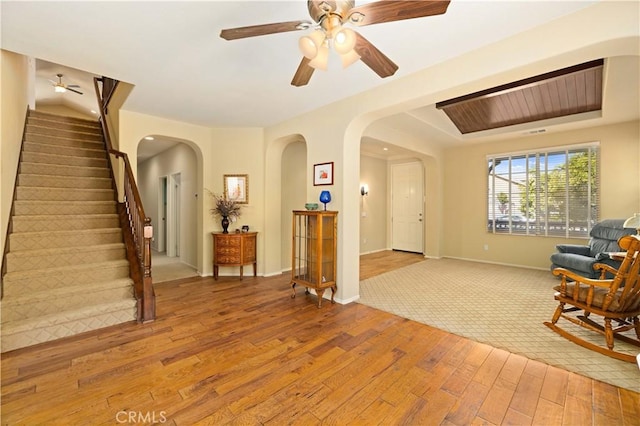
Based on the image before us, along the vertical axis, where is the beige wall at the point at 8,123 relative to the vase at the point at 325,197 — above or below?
above

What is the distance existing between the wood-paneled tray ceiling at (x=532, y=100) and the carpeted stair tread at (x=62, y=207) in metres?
5.34

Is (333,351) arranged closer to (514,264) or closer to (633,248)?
(633,248)

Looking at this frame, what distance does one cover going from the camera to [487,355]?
91.8 inches

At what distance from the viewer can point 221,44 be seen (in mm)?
2395

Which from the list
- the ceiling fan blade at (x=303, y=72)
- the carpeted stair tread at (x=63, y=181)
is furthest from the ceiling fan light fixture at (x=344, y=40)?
the carpeted stair tread at (x=63, y=181)

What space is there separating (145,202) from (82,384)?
24.8 ft

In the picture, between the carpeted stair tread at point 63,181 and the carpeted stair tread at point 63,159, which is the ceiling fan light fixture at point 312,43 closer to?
the carpeted stair tread at point 63,181

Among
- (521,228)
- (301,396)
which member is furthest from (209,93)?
(521,228)

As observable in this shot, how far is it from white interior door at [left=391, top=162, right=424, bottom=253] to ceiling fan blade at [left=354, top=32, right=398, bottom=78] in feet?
18.0

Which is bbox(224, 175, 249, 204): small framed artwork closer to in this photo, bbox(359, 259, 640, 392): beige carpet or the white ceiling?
the white ceiling

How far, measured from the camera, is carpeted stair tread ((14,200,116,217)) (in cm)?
338

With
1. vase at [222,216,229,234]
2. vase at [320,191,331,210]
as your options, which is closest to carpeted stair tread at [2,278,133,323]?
vase at [222,216,229,234]

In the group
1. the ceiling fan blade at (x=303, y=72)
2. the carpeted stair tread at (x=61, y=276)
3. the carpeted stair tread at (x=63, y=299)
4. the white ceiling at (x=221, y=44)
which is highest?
the white ceiling at (x=221, y=44)

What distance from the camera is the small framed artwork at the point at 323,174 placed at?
3.74 metres
